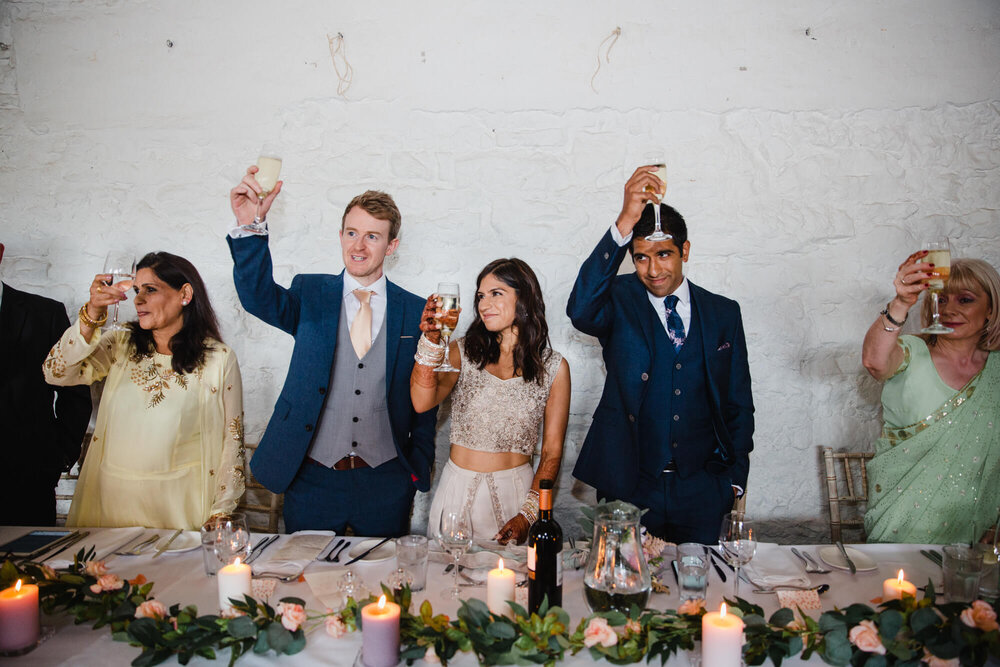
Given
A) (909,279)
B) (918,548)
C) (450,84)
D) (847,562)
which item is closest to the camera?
(847,562)

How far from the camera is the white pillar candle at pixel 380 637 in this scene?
4.50ft

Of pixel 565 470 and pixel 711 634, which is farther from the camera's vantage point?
pixel 565 470

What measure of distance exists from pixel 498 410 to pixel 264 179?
1.17 meters

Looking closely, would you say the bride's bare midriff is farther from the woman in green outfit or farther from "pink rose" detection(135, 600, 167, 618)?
the woman in green outfit

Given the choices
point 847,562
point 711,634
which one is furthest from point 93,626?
point 847,562

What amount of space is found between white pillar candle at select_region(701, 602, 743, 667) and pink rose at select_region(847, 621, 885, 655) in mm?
245

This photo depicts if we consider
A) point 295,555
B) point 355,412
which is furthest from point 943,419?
point 295,555

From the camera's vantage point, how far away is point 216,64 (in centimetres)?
319

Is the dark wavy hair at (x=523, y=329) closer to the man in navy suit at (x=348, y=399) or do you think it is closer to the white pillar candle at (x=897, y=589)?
the man in navy suit at (x=348, y=399)

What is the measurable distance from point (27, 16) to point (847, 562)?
165 inches

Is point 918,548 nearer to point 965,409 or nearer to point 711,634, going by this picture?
point 965,409

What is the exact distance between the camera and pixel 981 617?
1.37 meters

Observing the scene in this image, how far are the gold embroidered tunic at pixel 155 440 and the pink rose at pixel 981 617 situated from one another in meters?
2.24

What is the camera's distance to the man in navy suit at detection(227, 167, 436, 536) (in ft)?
8.27
